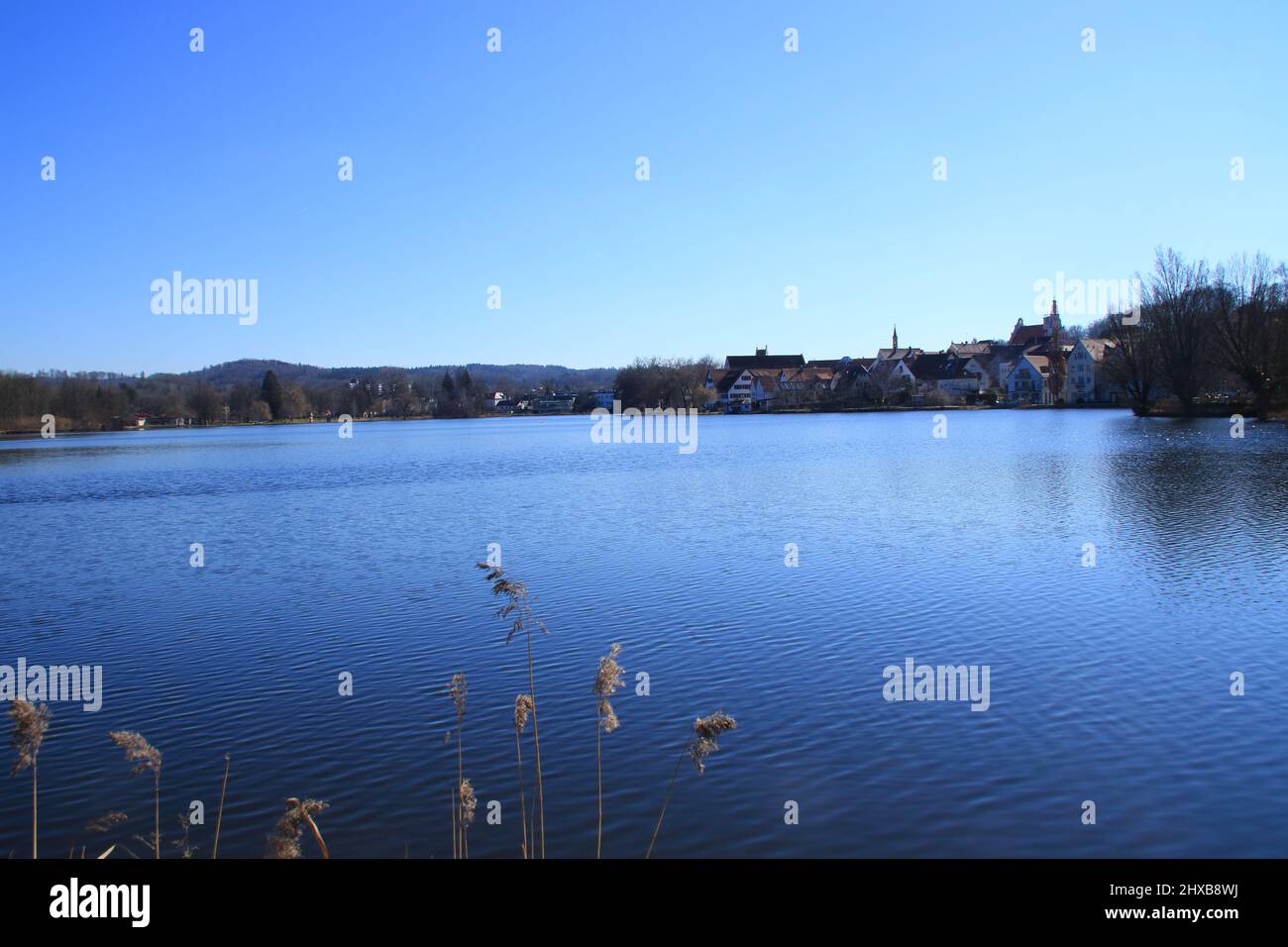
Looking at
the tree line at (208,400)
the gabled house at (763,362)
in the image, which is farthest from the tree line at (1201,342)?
the tree line at (208,400)

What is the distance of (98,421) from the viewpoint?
5172 inches

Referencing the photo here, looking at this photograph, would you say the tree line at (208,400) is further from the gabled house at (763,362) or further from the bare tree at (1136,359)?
the bare tree at (1136,359)

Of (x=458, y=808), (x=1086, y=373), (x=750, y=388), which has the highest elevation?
(x=750, y=388)

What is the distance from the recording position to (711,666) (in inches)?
477

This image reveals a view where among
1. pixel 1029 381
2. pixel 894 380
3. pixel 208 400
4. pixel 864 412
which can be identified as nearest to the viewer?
pixel 1029 381

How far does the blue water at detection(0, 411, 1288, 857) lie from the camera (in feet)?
25.8

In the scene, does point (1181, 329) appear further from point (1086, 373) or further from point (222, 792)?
point (222, 792)

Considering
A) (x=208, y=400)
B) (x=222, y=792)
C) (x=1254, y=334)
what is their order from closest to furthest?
(x=222, y=792), (x=1254, y=334), (x=208, y=400)

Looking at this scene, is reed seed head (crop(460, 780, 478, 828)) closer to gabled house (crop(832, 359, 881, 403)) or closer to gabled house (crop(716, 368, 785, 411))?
gabled house (crop(832, 359, 881, 403))

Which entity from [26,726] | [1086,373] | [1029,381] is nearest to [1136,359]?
[1086,373]

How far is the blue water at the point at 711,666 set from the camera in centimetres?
787

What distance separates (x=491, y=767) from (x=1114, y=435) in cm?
5552
